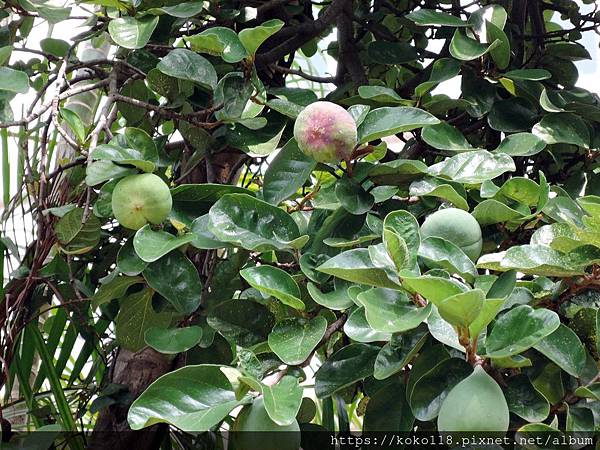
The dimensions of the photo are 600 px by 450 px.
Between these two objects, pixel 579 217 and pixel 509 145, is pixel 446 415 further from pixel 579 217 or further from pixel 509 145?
pixel 509 145

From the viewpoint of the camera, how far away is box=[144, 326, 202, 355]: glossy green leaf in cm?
80

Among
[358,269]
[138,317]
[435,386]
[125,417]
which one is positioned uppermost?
[358,269]

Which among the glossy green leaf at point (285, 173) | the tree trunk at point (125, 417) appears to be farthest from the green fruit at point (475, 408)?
the tree trunk at point (125, 417)

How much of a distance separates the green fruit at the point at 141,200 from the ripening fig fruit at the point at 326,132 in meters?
0.15

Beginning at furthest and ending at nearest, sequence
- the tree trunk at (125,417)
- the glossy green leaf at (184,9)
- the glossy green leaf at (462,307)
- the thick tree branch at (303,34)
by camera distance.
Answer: the tree trunk at (125,417), the thick tree branch at (303,34), the glossy green leaf at (184,9), the glossy green leaf at (462,307)

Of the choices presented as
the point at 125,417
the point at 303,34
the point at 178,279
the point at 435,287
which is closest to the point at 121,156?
the point at 178,279

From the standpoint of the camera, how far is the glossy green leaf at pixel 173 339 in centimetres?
80

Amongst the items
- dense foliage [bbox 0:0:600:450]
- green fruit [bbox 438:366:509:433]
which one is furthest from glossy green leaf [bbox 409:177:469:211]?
green fruit [bbox 438:366:509:433]

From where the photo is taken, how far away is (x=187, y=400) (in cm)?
66

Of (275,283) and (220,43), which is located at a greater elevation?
(220,43)

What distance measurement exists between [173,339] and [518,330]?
0.37 metres

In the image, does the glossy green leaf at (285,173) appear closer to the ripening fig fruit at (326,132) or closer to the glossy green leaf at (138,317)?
the ripening fig fruit at (326,132)

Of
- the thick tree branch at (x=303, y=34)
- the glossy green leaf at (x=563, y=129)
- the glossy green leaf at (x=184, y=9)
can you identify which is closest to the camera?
the glossy green leaf at (x=184, y=9)

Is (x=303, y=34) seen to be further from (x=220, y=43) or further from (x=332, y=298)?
(x=332, y=298)
